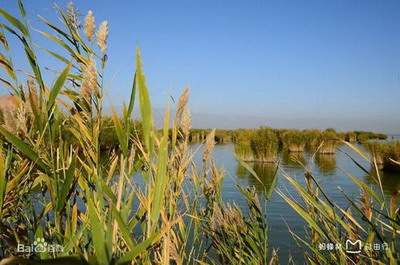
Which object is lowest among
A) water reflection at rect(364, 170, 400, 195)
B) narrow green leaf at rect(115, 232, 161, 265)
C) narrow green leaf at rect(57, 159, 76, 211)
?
water reflection at rect(364, 170, 400, 195)

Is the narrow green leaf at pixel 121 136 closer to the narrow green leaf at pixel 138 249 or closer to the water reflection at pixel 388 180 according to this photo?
the narrow green leaf at pixel 138 249

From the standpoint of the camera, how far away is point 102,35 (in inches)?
38.0

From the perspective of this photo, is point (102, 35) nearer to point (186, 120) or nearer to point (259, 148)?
point (186, 120)

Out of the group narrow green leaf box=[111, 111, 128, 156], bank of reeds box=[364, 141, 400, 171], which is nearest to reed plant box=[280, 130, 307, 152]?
bank of reeds box=[364, 141, 400, 171]

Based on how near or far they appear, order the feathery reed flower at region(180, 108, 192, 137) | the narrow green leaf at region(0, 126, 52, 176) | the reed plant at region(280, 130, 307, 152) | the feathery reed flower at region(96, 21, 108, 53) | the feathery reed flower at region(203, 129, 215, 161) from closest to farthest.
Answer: the narrow green leaf at region(0, 126, 52, 176), the feathery reed flower at region(96, 21, 108, 53), the feathery reed flower at region(180, 108, 192, 137), the feathery reed flower at region(203, 129, 215, 161), the reed plant at region(280, 130, 307, 152)

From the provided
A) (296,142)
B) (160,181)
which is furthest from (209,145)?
(296,142)

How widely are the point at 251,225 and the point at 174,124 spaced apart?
1.09 meters

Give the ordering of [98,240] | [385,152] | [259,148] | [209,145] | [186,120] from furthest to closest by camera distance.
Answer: [259,148]
[385,152]
[209,145]
[186,120]
[98,240]

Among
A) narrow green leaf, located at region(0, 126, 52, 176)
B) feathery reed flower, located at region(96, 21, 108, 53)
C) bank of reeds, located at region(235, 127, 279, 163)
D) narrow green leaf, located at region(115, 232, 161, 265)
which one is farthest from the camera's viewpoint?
bank of reeds, located at region(235, 127, 279, 163)

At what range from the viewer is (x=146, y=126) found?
0.80 meters

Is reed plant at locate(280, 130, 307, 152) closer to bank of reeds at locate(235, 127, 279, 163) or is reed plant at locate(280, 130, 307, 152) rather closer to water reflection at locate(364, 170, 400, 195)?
bank of reeds at locate(235, 127, 279, 163)

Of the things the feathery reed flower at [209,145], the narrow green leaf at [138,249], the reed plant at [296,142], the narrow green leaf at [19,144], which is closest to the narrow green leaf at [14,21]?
the narrow green leaf at [19,144]

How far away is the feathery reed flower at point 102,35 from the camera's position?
37.9 inches

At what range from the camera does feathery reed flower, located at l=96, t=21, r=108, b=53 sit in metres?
0.96
